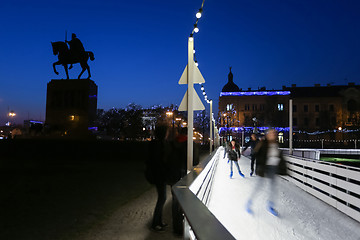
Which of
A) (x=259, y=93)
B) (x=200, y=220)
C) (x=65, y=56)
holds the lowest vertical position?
(x=200, y=220)

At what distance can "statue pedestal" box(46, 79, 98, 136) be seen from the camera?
23609 millimetres

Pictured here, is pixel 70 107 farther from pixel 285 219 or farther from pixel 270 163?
pixel 285 219

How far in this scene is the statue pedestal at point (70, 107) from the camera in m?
23.6

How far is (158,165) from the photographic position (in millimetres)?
5270

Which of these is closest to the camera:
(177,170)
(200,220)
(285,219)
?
(200,220)

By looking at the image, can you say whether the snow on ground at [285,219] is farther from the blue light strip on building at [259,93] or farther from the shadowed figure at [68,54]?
the blue light strip on building at [259,93]

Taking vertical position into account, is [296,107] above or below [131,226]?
above

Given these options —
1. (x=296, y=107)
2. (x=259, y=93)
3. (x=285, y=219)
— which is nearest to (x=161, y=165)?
(x=285, y=219)

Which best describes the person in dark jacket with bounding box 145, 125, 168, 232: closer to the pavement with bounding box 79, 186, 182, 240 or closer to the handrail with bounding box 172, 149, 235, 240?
the pavement with bounding box 79, 186, 182, 240

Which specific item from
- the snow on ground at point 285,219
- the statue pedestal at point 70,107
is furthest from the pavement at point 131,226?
the statue pedestal at point 70,107

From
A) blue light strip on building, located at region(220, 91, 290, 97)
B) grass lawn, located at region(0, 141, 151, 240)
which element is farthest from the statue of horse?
blue light strip on building, located at region(220, 91, 290, 97)

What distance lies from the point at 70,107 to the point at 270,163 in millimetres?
19638

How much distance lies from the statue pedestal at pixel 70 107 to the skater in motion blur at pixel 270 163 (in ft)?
60.8

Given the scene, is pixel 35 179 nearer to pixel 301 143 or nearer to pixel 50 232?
pixel 50 232
